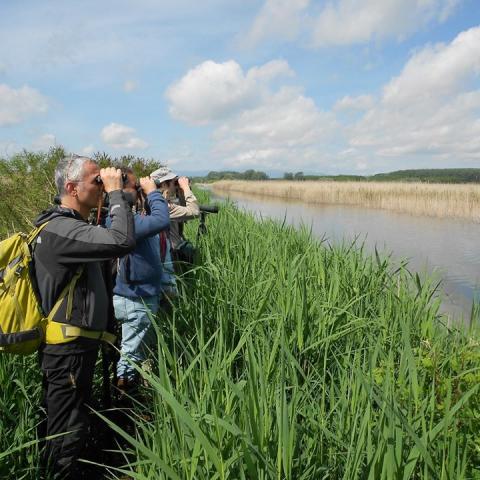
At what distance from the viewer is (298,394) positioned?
4.65 feet

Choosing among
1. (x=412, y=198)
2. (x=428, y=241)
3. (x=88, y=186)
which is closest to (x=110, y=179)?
(x=88, y=186)

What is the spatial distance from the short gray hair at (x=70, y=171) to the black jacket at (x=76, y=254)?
0.45ft

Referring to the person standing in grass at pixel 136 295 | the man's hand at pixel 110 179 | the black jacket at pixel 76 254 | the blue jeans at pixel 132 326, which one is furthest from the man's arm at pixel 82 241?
the blue jeans at pixel 132 326

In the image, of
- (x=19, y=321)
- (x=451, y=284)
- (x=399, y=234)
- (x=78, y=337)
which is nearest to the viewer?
(x=19, y=321)

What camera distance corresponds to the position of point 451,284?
293 inches

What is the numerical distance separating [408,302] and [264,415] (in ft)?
6.58

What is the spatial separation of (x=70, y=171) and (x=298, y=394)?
1361mm

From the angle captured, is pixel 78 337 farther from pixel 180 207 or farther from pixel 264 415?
pixel 180 207

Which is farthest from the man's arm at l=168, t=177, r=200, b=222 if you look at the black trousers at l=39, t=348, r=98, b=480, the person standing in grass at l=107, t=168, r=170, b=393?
the black trousers at l=39, t=348, r=98, b=480

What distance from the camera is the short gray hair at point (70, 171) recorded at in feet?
6.44

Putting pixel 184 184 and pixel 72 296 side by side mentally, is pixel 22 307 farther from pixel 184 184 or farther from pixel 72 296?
pixel 184 184

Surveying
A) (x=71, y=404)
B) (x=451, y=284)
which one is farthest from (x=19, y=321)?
(x=451, y=284)

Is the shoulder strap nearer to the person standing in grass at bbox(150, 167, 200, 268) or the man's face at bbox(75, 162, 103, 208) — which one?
the man's face at bbox(75, 162, 103, 208)

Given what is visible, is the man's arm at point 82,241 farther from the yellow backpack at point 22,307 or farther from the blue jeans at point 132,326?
the blue jeans at point 132,326
